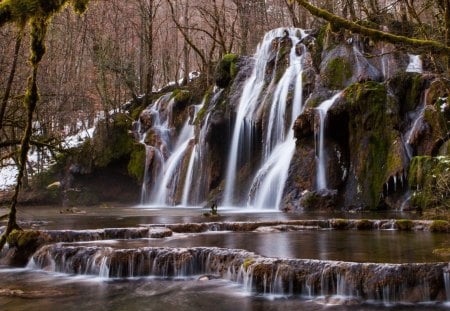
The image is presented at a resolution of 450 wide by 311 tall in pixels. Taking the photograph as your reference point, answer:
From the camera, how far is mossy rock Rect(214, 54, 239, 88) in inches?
977

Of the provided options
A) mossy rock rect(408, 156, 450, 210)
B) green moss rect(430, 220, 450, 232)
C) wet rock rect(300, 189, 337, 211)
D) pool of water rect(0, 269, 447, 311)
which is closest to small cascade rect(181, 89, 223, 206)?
wet rock rect(300, 189, 337, 211)

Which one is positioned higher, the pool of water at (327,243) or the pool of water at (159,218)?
the pool of water at (159,218)

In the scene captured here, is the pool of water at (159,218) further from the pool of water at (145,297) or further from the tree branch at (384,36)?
the tree branch at (384,36)

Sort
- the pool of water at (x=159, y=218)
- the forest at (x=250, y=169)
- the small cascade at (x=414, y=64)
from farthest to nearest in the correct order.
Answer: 1. the small cascade at (x=414, y=64)
2. the pool of water at (x=159, y=218)
3. the forest at (x=250, y=169)

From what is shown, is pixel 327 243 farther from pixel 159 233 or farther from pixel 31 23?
pixel 31 23

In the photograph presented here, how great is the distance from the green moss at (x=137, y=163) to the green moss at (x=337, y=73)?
10892mm

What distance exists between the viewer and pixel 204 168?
22484 millimetres

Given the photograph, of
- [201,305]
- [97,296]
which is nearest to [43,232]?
[97,296]

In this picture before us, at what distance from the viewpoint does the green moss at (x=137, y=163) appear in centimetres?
2592

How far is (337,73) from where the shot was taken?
19.8m

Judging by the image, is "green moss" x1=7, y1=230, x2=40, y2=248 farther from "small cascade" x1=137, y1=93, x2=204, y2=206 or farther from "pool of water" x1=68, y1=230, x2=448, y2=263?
"small cascade" x1=137, y1=93, x2=204, y2=206

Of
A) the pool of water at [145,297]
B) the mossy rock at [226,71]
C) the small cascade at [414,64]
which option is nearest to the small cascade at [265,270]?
the pool of water at [145,297]

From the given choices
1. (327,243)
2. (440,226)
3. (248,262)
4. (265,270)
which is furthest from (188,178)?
(265,270)

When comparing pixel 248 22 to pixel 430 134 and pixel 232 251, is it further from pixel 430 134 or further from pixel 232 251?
pixel 232 251
